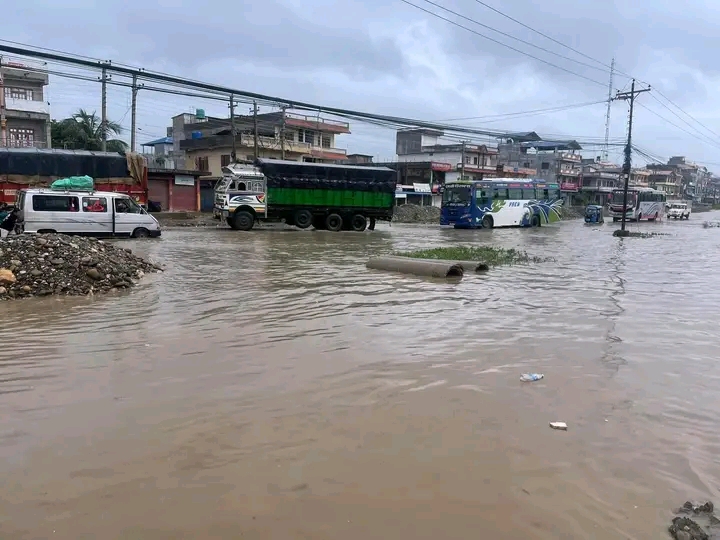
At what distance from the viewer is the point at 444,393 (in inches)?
191

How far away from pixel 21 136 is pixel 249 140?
50.4ft

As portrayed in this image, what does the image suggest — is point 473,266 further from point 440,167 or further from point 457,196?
point 440,167

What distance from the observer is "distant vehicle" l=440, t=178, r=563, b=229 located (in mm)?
33625

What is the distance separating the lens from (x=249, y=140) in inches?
1748

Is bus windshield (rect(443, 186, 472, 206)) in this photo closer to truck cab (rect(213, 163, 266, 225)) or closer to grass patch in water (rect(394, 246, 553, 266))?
truck cab (rect(213, 163, 266, 225))

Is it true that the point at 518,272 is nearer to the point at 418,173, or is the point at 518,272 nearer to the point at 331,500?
the point at 331,500

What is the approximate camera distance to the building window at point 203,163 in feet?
154

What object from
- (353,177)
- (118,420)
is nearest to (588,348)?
(118,420)

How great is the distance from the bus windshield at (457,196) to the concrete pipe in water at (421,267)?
70.9 feet

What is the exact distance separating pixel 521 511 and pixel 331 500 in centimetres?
103

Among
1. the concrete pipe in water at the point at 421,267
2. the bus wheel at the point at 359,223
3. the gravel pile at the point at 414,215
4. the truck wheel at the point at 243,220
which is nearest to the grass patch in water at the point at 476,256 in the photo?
the concrete pipe in water at the point at 421,267

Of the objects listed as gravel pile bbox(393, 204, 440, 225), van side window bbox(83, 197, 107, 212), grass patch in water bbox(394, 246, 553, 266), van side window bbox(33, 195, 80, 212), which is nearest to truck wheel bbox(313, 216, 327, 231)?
van side window bbox(83, 197, 107, 212)

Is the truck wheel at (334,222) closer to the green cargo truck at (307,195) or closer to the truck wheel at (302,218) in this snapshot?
the green cargo truck at (307,195)

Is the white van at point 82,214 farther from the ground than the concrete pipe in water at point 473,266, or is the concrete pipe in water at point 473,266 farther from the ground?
the white van at point 82,214
